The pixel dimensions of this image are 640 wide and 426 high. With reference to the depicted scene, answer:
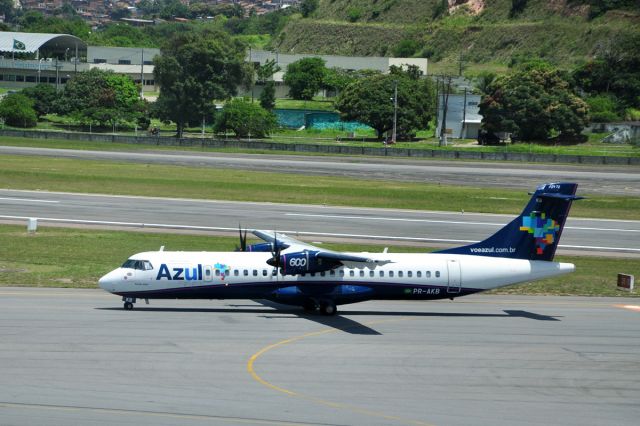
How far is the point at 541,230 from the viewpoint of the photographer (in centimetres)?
3675

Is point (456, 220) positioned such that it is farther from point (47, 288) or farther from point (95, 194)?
point (47, 288)

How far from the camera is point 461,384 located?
26.1 meters

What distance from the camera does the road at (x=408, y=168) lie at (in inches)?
3401

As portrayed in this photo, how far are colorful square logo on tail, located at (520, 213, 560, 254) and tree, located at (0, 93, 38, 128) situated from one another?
356ft

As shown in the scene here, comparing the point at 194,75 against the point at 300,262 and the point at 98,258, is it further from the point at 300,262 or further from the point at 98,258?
the point at 300,262

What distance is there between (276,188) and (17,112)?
67988mm

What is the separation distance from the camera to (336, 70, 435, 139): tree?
12544 centimetres

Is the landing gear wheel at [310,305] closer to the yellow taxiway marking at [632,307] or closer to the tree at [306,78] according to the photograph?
the yellow taxiway marking at [632,307]

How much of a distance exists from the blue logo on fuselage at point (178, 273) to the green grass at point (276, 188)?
121ft

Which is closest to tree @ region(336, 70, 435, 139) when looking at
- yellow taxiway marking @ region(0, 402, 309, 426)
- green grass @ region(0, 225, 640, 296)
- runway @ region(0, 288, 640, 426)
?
green grass @ region(0, 225, 640, 296)

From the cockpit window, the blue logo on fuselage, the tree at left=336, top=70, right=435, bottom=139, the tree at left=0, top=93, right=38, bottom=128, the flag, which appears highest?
the flag

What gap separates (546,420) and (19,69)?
161 metres

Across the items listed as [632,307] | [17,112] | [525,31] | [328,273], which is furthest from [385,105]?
[328,273]

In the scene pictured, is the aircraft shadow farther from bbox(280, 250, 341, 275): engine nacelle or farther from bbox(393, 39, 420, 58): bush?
bbox(393, 39, 420, 58): bush
